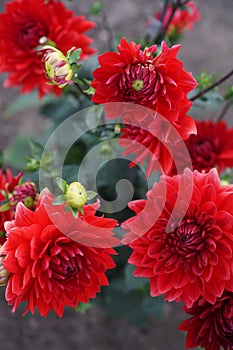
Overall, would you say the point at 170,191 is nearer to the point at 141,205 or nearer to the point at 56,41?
the point at 141,205

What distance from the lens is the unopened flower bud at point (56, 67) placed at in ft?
1.90

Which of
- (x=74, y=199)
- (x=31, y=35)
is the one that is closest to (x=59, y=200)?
(x=74, y=199)

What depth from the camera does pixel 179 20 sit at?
3.49ft

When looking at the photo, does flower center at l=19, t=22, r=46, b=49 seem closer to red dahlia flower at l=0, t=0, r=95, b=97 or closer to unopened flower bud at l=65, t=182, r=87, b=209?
red dahlia flower at l=0, t=0, r=95, b=97

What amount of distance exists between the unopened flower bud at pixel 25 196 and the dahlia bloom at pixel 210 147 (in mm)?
252

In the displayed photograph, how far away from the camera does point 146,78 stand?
0.58m

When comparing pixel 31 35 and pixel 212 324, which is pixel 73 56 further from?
pixel 212 324

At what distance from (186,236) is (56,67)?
0.81ft

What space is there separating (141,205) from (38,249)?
13cm

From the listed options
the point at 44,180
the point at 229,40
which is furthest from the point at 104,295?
the point at 229,40

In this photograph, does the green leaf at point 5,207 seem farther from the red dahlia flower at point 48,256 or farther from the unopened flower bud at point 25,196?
the red dahlia flower at point 48,256

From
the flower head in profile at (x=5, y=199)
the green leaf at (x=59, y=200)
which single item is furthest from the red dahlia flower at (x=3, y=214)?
the green leaf at (x=59, y=200)

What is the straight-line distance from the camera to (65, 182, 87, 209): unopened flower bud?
56cm

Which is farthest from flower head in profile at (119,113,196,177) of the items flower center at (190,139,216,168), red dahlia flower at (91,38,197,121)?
flower center at (190,139,216,168)
